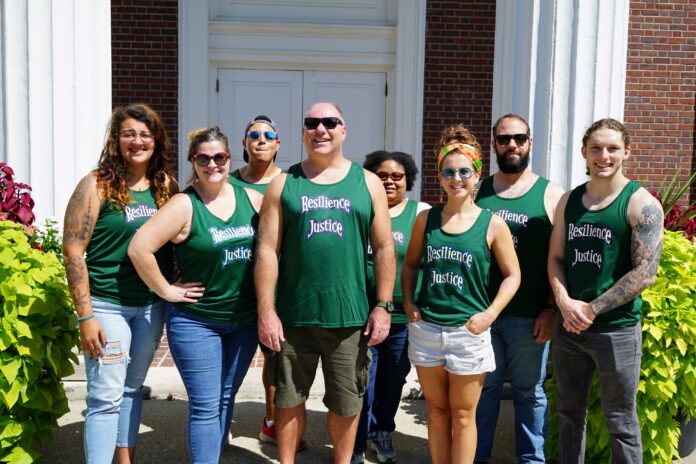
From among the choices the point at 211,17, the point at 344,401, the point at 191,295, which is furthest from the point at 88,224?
the point at 211,17

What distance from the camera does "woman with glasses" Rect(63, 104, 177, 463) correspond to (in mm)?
3170

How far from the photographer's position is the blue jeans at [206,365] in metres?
3.26

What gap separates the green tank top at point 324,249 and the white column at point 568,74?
3.41 metres

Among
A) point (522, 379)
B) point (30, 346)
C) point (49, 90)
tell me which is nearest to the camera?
point (30, 346)

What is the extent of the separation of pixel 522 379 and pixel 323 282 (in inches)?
45.6

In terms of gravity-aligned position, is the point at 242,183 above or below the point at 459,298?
above

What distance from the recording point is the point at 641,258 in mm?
3061

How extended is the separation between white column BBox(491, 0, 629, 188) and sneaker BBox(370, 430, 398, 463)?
3071 mm

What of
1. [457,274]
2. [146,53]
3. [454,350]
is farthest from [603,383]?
[146,53]

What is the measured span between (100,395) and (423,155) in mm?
6269

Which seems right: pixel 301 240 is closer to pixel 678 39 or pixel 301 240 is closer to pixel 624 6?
pixel 624 6

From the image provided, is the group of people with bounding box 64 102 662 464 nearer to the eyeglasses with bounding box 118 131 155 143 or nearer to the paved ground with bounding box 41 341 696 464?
the eyeglasses with bounding box 118 131 155 143

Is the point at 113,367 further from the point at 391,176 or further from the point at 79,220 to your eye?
the point at 391,176

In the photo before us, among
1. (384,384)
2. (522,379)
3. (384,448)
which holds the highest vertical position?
(522,379)
